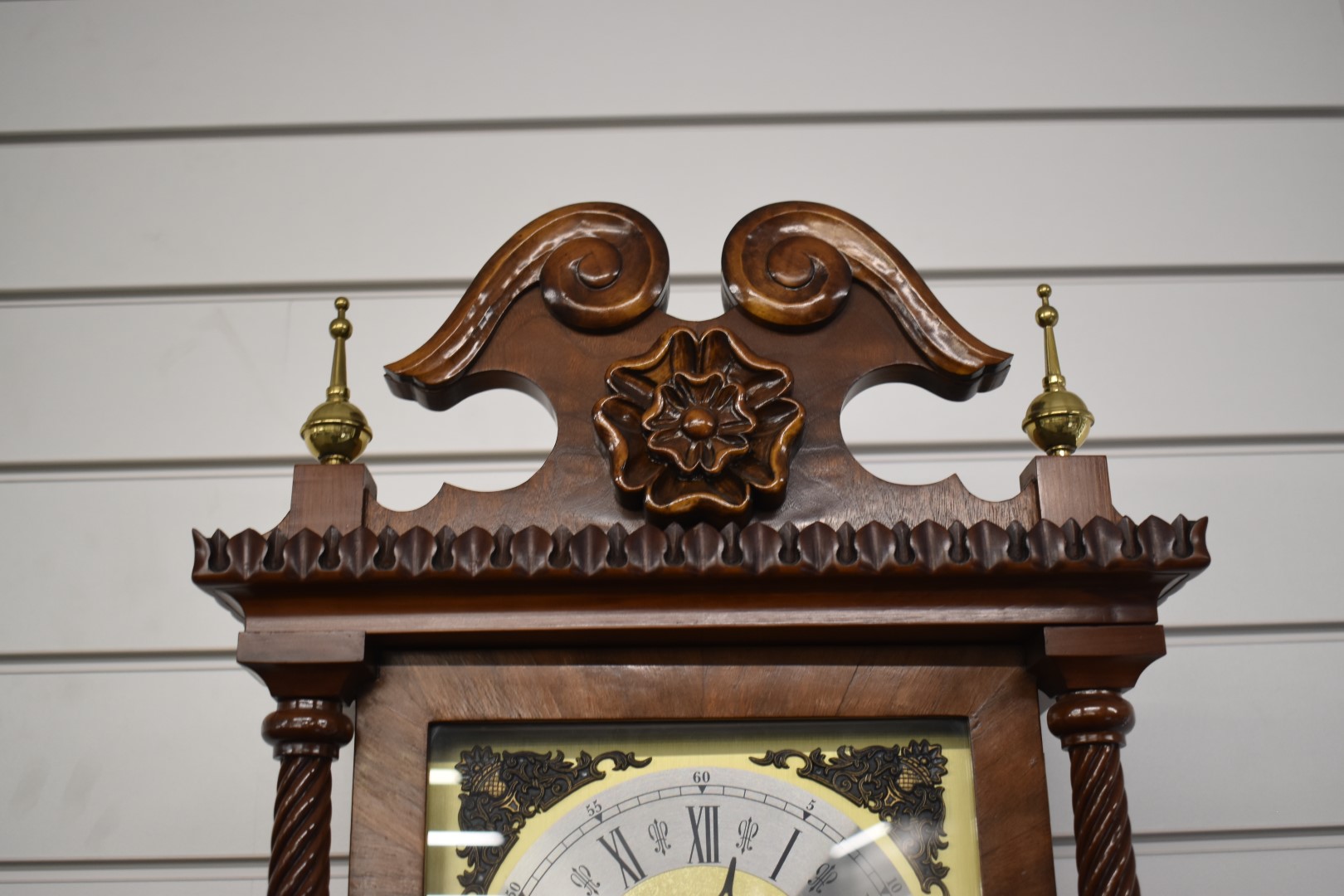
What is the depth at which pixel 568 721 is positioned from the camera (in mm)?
786

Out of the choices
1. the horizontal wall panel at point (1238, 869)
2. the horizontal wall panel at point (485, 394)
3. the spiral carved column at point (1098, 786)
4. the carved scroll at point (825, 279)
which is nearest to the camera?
the spiral carved column at point (1098, 786)

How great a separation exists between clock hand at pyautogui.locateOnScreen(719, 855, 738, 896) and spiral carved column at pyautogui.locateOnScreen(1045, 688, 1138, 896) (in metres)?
0.20

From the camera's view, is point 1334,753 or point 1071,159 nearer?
point 1334,753

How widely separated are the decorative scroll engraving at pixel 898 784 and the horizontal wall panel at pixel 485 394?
1.62 ft

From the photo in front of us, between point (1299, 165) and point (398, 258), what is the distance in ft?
3.16

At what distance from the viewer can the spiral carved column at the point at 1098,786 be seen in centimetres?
73

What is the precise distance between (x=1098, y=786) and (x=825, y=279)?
371mm

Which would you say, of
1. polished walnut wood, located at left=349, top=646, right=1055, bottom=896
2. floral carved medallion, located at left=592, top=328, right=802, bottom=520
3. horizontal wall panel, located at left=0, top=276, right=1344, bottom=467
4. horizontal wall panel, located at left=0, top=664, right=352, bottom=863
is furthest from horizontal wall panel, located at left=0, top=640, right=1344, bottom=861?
floral carved medallion, located at left=592, top=328, right=802, bottom=520

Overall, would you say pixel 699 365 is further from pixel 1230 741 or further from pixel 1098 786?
pixel 1230 741

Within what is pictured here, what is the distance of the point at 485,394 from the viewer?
1271mm

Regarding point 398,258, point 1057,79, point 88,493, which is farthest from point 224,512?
point 1057,79

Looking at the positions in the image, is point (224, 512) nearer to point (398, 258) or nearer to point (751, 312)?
point (398, 258)

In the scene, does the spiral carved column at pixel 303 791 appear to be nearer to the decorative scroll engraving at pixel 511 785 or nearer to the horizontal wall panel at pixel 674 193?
the decorative scroll engraving at pixel 511 785

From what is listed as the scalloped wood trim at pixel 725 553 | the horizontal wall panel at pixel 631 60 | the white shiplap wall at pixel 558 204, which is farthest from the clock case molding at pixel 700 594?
the horizontal wall panel at pixel 631 60
